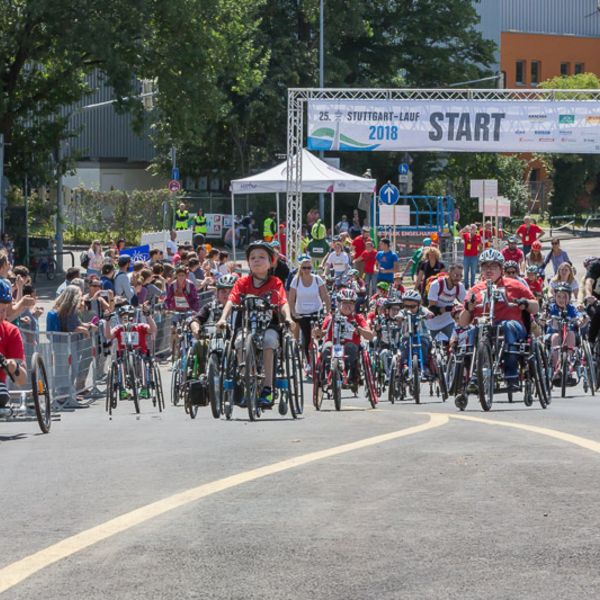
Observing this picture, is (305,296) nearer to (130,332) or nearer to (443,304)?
(443,304)

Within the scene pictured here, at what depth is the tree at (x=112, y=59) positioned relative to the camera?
4116 centimetres

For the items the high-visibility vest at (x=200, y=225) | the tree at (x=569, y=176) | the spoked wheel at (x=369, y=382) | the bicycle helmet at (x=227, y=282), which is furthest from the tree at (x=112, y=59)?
the tree at (x=569, y=176)

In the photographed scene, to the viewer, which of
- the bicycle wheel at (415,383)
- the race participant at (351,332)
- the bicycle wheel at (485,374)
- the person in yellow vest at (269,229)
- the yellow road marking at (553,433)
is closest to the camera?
the yellow road marking at (553,433)

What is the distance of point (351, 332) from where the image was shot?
1773cm

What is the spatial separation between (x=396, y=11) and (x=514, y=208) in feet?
43.4

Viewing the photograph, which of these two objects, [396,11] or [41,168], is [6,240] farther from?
[396,11]

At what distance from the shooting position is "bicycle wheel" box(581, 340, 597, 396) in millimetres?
19797

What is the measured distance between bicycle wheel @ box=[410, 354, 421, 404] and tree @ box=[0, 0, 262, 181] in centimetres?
2421

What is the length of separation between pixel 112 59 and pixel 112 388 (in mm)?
25029

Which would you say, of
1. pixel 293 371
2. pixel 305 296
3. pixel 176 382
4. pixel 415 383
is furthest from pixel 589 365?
pixel 293 371

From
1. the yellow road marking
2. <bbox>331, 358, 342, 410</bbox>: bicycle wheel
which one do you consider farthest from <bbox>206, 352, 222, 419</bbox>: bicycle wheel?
<bbox>331, 358, 342, 410</bbox>: bicycle wheel

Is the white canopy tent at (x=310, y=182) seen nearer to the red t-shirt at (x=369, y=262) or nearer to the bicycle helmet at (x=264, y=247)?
the red t-shirt at (x=369, y=262)

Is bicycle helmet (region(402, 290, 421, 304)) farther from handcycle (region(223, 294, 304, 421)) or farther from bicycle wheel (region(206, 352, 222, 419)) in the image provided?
bicycle wheel (region(206, 352, 222, 419))

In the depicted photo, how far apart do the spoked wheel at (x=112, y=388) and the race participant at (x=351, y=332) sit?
2.40 m
